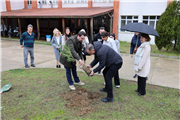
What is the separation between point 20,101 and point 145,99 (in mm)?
3223

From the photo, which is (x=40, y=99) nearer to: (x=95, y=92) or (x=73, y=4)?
(x=95, y=92)

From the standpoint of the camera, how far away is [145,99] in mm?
3893

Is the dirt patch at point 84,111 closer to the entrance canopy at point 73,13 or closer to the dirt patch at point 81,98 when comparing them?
the dirt patch at point 81,98

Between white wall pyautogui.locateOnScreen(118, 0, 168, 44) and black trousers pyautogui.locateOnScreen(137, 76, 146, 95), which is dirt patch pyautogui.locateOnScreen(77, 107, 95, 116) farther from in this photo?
white wall pyautogui.locateOnScreen(118, 0, 168, 44)

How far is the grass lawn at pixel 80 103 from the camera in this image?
318cm

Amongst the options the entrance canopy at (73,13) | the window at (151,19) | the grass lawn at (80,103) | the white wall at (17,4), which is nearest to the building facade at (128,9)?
the window at (151,19)

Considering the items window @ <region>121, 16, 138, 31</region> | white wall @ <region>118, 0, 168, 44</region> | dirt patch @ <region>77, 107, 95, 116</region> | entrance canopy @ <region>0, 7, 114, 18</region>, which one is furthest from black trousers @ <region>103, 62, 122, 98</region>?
window @ <region>121, 16, 138, 31</region>

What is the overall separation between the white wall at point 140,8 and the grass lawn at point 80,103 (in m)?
10.7

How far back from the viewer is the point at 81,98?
12.4ft

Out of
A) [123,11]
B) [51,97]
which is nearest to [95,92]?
[51,97]

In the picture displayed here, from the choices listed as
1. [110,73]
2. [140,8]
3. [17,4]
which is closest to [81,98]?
[110,73]

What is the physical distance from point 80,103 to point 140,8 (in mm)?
12798

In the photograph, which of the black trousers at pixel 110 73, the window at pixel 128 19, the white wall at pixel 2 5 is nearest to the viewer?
the black trousers at pixel 110 73

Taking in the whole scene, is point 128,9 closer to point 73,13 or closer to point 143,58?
point 73,13
